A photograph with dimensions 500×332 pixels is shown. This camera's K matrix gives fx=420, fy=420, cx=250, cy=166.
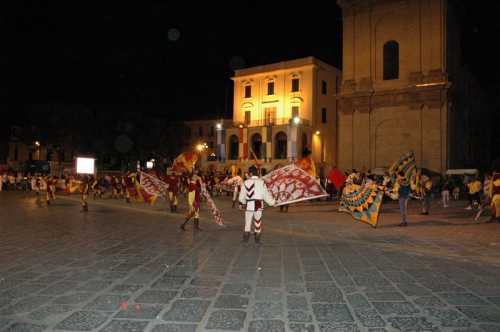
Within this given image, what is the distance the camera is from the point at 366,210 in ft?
45.4

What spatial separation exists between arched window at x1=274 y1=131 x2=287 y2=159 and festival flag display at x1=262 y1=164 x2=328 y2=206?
35375 millimetres

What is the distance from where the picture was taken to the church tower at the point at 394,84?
3181 cm

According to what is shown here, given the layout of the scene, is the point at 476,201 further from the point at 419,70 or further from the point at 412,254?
the point at 419,70

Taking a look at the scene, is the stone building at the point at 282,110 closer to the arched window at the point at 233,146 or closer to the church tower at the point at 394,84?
the arched window at the point at 233,146

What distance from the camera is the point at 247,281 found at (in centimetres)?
630

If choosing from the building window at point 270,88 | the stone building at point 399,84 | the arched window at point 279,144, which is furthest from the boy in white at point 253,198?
the building window at point 270,88

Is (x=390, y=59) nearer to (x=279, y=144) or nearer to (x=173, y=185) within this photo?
(x=279, y=144)

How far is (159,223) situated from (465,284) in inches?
391

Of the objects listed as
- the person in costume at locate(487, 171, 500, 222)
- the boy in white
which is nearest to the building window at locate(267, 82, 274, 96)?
the person in costume at locate(487, 171, 500, 222)

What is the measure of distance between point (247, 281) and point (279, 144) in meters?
44.6

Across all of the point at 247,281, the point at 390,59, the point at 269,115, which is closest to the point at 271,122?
the point at 269,115

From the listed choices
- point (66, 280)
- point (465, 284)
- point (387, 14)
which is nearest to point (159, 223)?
point (66, 280)

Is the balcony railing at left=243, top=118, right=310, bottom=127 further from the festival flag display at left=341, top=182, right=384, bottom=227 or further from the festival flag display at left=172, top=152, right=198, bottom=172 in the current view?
the festival flag display at left=172, top=152, right=198, bottom=172

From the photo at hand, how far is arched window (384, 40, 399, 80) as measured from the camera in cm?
3425
